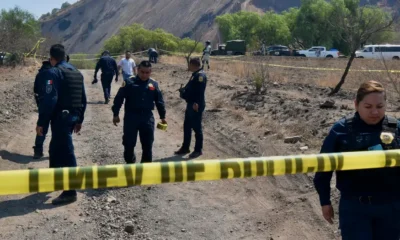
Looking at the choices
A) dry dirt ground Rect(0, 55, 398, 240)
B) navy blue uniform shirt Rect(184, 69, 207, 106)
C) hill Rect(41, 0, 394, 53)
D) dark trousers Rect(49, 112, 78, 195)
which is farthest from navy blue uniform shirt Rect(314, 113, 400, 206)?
hill Rect(41, 0, 394, 53)

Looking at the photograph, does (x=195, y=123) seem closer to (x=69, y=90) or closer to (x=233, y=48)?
(x=69, y=90)

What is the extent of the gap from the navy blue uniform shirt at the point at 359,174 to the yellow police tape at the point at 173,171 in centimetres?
10

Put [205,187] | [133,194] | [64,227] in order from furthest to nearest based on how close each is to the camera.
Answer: [205,187], [133,194], [64,227]

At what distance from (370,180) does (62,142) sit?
12.9 ft

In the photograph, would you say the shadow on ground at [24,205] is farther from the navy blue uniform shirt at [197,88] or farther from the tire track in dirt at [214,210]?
the navy blue uniform shirt at [197,88]

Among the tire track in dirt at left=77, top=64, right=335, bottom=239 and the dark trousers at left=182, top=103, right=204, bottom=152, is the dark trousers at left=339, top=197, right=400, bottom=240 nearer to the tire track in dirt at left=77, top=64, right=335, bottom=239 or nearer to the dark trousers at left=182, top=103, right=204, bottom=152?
the tire track in dirt at left=77, top=64, right=335, bottom=239

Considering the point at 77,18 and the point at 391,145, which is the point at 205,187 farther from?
the point at 77,18

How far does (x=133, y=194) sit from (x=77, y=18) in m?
155

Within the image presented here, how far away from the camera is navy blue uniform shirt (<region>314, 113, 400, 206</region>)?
3.36 metres

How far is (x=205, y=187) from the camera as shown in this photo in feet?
23.4

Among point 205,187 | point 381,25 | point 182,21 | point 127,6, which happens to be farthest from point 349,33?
point 127,6

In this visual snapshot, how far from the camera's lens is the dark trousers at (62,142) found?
6164 mm

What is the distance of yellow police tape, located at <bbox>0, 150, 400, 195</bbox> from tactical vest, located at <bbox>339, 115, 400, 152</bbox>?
10 cm

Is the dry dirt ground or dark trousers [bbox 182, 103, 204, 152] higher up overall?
dark trousers [bbox 182, 103, 204, 152]
